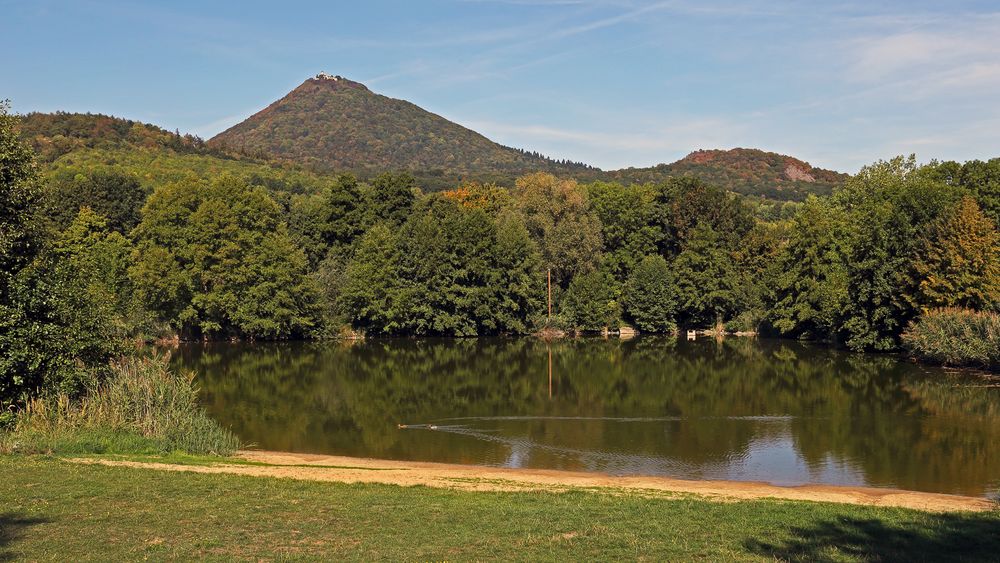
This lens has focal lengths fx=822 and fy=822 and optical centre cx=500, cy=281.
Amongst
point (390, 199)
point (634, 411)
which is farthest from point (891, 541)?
point (390, 199)

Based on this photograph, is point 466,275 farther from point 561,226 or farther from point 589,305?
point 561,226

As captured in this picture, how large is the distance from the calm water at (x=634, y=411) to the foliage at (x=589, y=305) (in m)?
14.5

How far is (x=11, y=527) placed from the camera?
1277 cm

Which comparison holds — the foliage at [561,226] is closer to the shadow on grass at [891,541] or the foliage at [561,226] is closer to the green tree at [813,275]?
the green tree at [813,275]

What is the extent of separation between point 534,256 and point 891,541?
191 feet

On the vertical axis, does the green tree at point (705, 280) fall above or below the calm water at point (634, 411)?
above

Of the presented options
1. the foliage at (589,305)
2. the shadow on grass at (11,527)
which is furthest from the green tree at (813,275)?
the shadow on grass at (11,527)

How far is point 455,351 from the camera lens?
58250 millimetres

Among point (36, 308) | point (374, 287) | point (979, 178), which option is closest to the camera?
point (36, 308)

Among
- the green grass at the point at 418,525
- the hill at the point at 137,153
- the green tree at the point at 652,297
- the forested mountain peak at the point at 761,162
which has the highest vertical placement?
the forested mountain peak at the point at 761,162

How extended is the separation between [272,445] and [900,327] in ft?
144

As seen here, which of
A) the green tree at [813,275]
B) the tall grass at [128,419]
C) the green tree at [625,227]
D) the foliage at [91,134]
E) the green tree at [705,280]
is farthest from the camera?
the foliage at [91,134]

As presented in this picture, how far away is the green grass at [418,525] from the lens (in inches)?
469

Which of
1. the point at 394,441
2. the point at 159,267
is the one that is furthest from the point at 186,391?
the point at 159,267
